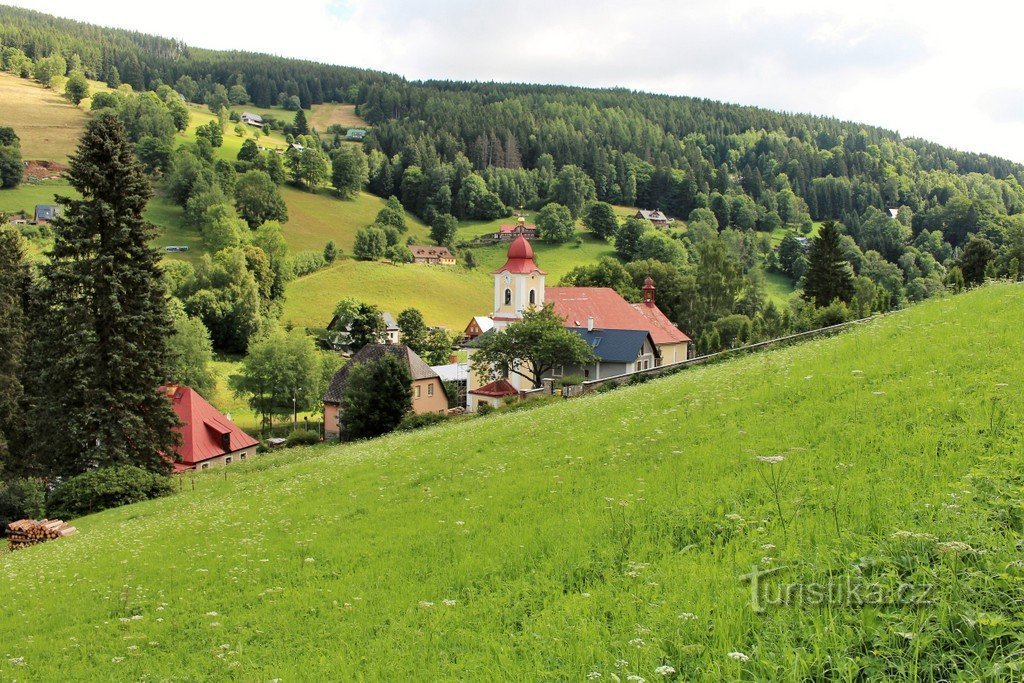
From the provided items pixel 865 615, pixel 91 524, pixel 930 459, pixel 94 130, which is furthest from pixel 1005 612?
pixel 94 130

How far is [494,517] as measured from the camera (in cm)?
1070

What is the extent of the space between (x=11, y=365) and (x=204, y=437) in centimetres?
1313

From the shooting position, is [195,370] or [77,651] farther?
[195,370]

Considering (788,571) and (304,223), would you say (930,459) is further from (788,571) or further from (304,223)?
(304,223)

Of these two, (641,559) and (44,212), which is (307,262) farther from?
(641,559)

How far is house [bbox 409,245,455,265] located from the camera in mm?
140000

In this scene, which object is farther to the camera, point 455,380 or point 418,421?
point 455,380

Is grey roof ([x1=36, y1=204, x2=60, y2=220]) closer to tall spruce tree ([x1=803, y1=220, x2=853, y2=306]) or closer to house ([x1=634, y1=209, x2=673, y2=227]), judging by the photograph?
tall spruce tree ([x1=803, y1=220, x2=853, y2=306])

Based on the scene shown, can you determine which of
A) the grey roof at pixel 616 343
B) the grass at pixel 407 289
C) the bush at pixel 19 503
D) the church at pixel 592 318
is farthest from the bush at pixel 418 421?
the grass at pixel 407 289

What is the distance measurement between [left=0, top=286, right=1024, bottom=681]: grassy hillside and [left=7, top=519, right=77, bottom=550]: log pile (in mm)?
8370

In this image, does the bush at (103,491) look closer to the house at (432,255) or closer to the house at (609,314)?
the house at (609,314)

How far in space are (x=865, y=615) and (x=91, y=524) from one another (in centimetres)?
2578

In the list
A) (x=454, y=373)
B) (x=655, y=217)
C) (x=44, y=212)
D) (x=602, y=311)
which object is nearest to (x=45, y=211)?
(x=44, y=212)

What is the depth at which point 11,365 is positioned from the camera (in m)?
35.0
